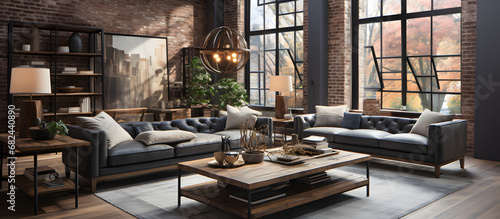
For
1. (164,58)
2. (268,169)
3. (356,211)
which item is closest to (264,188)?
(268,169)

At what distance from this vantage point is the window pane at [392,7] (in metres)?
7.74

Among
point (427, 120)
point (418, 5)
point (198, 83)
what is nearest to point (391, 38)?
point (418, 5)

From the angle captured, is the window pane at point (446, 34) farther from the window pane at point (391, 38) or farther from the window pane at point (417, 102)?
the window pane at point (417, 102)

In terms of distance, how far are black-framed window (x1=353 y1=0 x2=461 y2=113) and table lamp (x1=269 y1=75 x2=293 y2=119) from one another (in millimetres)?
1691

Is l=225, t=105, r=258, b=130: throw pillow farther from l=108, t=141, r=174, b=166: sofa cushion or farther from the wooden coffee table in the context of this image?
the wooden coffee table

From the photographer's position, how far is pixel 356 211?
13.0 ft

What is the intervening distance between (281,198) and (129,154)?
6.80ft

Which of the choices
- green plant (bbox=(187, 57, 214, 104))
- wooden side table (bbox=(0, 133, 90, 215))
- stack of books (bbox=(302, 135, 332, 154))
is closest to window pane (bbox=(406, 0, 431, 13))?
stack of books (bbox=(302, 135, 332, 154))

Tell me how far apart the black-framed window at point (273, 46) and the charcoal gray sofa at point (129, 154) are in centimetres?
359

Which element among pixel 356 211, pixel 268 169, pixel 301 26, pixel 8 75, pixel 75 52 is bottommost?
pixel 356 211

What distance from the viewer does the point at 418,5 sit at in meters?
7.48

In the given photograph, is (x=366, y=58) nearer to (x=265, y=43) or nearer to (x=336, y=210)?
(x=265, y=43)

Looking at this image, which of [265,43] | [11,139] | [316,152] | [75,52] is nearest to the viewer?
[11,139]

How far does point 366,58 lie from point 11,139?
6.45 metres
